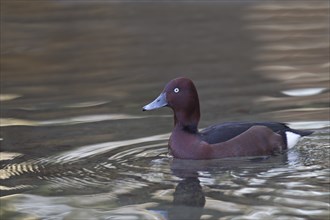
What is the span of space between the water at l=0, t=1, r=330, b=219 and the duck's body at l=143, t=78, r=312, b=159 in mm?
143

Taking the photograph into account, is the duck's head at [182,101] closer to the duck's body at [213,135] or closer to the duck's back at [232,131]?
the duck's body at [213,135]

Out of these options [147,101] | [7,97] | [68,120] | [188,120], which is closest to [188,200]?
[188,120]

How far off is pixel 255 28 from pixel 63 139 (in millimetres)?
7949

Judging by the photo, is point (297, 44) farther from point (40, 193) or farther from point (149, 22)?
point (40, 193)

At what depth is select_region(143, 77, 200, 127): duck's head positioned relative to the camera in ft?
27.9

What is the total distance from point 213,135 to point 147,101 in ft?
8.55

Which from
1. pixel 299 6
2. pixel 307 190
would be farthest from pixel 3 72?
pixel 299 6

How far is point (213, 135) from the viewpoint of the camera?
8.30m

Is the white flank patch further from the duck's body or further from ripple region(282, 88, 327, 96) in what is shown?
ripple region(282, 88, 327, 96)

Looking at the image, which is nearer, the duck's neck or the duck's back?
the duck's back

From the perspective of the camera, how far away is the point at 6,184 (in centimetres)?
772

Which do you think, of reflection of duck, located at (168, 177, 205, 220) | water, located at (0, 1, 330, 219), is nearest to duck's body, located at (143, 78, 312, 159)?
water, located at (0, 1, 330, 219)

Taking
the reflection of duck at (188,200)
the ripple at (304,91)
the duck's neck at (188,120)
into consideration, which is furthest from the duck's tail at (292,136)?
the ripple at (304,91)

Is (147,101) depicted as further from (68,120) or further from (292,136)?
(292,136)
